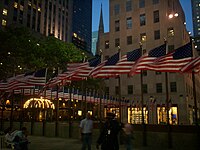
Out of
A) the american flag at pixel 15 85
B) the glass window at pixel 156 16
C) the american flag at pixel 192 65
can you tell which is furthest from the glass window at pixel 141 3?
the american flag at pixel 192 65

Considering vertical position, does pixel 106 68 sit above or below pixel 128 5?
below

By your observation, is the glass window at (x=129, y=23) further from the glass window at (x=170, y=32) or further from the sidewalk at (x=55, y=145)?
the sidewalk at (x=55, y=145)

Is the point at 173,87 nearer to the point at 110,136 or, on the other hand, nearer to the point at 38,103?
the point at 38,103

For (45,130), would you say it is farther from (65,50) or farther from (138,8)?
(138,8)

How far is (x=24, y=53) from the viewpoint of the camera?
31125mm

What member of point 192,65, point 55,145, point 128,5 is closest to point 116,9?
point 128,5

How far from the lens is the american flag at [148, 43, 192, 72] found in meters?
14.0

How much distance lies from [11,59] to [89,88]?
49.5 ft

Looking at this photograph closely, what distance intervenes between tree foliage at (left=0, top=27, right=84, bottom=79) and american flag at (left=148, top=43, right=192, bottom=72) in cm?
2038

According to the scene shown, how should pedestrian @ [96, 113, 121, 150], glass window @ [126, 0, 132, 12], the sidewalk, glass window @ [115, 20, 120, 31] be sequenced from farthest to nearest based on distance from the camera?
glass window @ [115, 20, 120, 31] → glass window @ [126, 0, 132, 12] → the sidewalk → pedestrian @ [96, 113, 121, 150]

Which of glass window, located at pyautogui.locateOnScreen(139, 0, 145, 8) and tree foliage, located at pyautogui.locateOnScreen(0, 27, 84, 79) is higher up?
glass window, located at pyautogui.locateOnScreen(139, 0, 145, 8)

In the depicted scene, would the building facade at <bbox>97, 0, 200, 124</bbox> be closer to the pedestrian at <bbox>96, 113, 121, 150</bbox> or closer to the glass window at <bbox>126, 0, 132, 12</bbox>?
the glass window at <bbox>126, 0, 132, 12</bbox>

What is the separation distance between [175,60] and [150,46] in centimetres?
3045

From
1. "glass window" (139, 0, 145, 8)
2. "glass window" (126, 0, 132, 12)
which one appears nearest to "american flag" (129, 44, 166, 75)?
"glass window" (139, 0, 145, 8)
